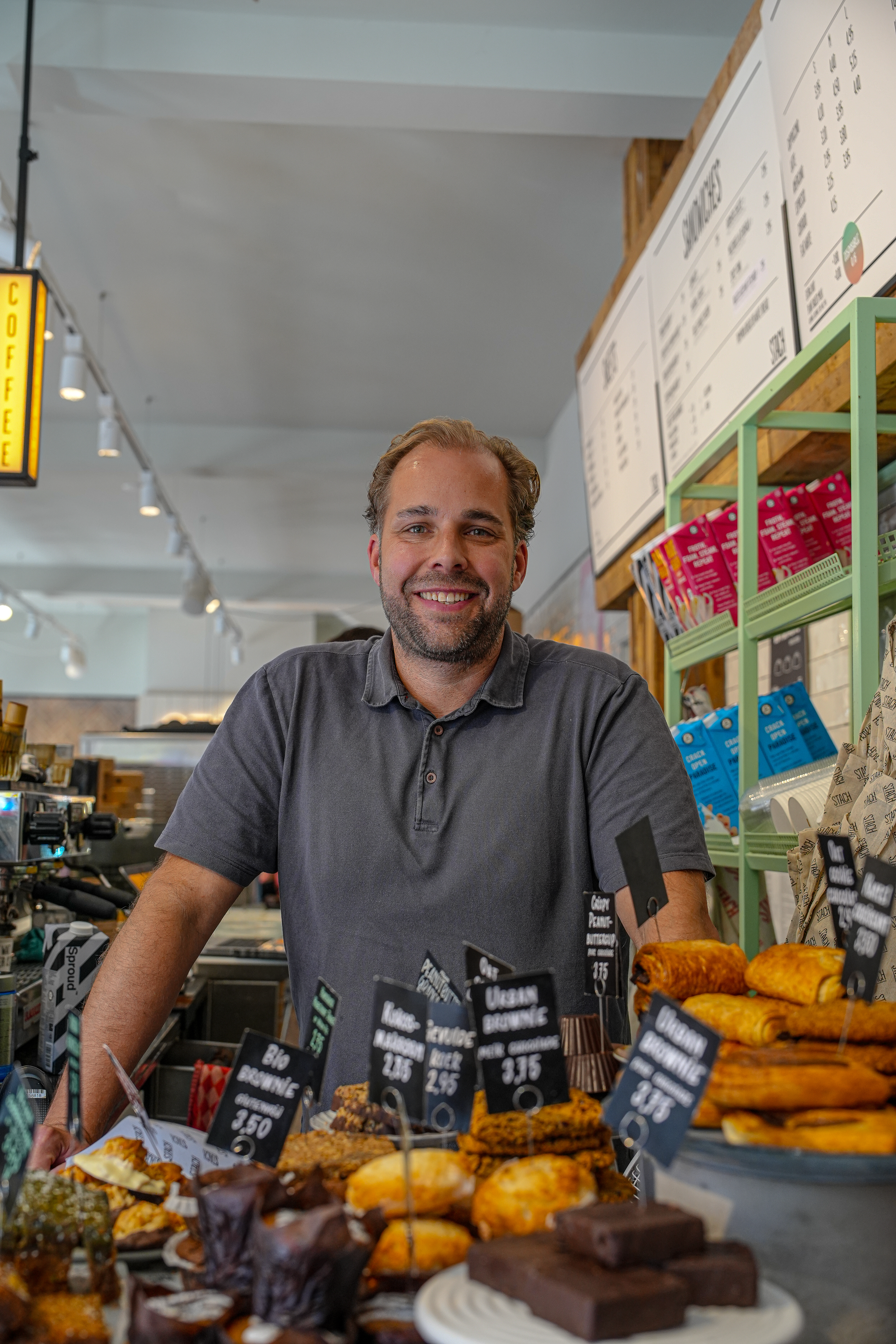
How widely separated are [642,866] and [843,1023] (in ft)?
0.83

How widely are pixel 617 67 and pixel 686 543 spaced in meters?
2.27

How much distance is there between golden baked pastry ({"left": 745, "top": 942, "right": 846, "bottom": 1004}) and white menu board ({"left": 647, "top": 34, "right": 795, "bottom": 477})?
2.09 meters

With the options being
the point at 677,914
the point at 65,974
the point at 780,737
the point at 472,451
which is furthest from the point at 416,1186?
the point at 780,737

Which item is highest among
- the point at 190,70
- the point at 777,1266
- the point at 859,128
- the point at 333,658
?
the point at 190,70

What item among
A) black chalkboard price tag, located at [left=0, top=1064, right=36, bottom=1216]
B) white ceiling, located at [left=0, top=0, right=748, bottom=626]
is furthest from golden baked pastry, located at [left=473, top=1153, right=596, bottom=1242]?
white ceiling, located at [left=0, top=0, right=748, bottom=626]

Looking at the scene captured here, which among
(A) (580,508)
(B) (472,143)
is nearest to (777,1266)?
(B) (472,143)

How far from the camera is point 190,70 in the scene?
415 cm

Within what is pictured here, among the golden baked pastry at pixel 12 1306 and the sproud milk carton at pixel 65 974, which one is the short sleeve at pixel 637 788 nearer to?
the sproud milk carton at pixel 65 974

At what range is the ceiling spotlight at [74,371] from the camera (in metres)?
5.67

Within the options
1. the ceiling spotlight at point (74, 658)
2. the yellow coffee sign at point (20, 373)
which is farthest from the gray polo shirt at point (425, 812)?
the ceiling spotlight at point (74, 658)

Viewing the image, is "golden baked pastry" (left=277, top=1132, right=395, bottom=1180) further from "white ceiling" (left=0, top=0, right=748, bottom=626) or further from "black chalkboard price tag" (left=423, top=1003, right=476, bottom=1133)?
"white ceiling" (left=0, top=0, right=748, bottom=626)

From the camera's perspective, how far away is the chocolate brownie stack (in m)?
0.72

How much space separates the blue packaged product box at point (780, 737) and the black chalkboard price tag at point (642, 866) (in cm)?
139

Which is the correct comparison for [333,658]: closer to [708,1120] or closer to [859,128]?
[708,1120]
